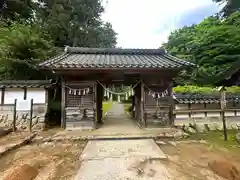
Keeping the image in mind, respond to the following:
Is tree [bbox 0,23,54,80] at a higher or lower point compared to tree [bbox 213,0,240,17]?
lower

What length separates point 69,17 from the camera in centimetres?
1631

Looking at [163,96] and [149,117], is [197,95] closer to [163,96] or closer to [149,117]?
[163,96]

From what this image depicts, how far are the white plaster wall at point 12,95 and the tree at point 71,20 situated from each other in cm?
815

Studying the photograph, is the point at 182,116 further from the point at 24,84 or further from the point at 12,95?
the point at 12,95

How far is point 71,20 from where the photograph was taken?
55.8 feet

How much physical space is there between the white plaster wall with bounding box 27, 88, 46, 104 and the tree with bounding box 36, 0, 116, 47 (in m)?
8.29

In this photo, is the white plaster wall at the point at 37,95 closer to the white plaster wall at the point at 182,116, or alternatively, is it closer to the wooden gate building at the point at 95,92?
the wooden gate building at the point at 95,92

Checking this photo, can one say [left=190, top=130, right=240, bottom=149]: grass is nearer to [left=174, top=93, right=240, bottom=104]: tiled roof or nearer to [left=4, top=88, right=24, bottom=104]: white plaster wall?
[left=174, top=93, right=240, bottom=104]: tiled roof

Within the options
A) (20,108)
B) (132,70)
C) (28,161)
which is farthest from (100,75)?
(28,161)

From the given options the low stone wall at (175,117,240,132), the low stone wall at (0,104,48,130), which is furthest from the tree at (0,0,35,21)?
the low stone wall at (175,117,240,132)

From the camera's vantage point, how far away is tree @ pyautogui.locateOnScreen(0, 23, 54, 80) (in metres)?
9.48

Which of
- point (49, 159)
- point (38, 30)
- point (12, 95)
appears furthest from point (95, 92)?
point (38, 30)

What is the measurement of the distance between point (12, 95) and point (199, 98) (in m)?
9.12

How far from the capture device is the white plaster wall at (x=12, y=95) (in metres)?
8.10
